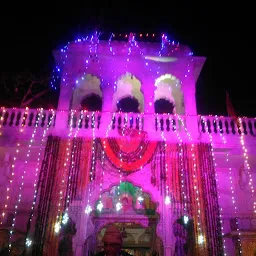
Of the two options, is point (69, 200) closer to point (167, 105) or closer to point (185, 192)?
point (185, 192)

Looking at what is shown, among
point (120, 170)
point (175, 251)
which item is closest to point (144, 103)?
point (120, 170)

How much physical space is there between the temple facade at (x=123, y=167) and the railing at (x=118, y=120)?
3cm

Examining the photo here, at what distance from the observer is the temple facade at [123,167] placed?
9000 mm

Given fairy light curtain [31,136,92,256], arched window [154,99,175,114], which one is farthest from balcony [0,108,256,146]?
arched window [154,99,175,114]

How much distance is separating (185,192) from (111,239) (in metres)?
6.70

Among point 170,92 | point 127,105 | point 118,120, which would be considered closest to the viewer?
point 118,120

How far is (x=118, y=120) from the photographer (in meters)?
10.4

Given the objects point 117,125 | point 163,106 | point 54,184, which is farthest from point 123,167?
point 163,106

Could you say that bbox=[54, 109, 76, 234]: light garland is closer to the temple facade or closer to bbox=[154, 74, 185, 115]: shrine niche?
the temple facade

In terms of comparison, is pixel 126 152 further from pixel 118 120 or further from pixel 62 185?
pixel 62 185

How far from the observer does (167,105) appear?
12789 mm

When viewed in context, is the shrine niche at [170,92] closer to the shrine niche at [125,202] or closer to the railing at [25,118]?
the shrine niche at [125,202]

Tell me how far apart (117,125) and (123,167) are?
4.67ft

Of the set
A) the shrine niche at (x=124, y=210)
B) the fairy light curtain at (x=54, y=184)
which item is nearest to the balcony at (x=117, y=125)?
the fairy light curtain at (x=54, y=184)
